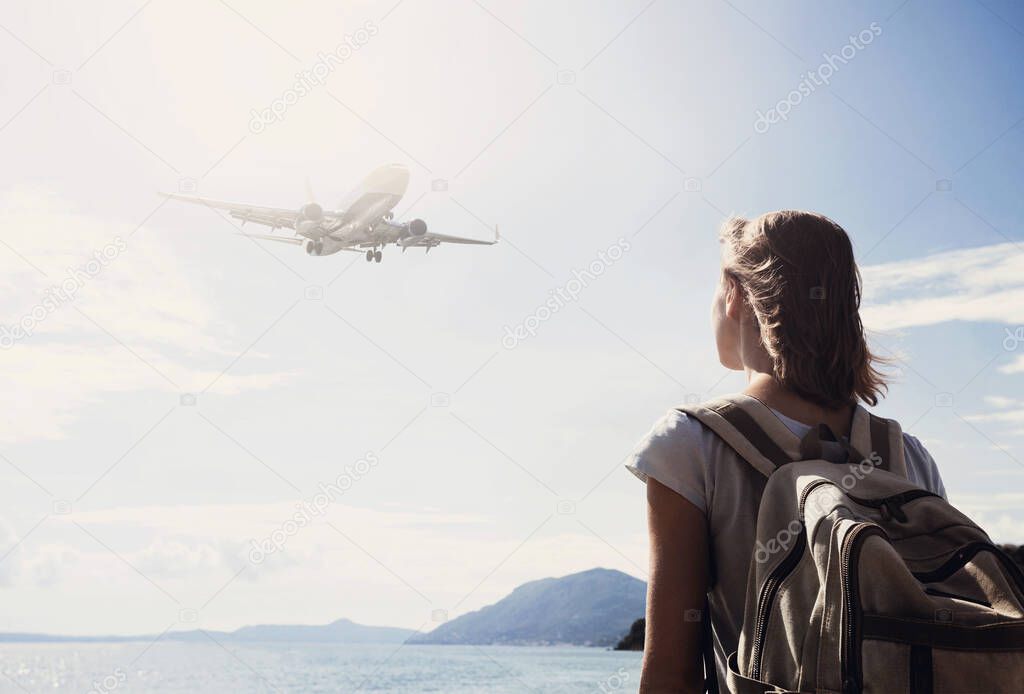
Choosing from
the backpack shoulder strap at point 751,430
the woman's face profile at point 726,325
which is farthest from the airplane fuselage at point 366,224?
the backpack shoulder strap at point 751,430

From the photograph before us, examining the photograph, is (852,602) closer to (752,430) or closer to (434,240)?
(752,430)

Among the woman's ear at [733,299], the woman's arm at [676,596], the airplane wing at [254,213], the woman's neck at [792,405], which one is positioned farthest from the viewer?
the airplane wing at [254,213]

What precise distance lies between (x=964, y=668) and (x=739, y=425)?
1.87 feet

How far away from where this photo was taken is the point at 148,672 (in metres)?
106

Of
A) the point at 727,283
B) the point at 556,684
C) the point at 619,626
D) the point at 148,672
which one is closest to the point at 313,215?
the point at 727,283

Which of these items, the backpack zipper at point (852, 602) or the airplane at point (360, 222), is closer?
the backpack zipper at point (852, 602)

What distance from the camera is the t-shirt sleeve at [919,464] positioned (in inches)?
78.0

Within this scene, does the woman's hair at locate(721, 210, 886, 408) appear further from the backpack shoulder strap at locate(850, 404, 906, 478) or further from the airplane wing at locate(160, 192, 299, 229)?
the airplane wing at locate(160, 192, 299, 229)

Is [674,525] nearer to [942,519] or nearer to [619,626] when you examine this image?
[942,519]

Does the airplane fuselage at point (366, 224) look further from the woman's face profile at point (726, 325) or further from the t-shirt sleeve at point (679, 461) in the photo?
the t-shirt sleeve at point (679, 461)

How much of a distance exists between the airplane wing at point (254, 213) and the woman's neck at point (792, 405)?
75.4ft

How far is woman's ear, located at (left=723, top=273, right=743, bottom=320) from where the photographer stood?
77.8 inches

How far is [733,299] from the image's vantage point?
1983 millimetres

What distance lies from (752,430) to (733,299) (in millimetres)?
388
